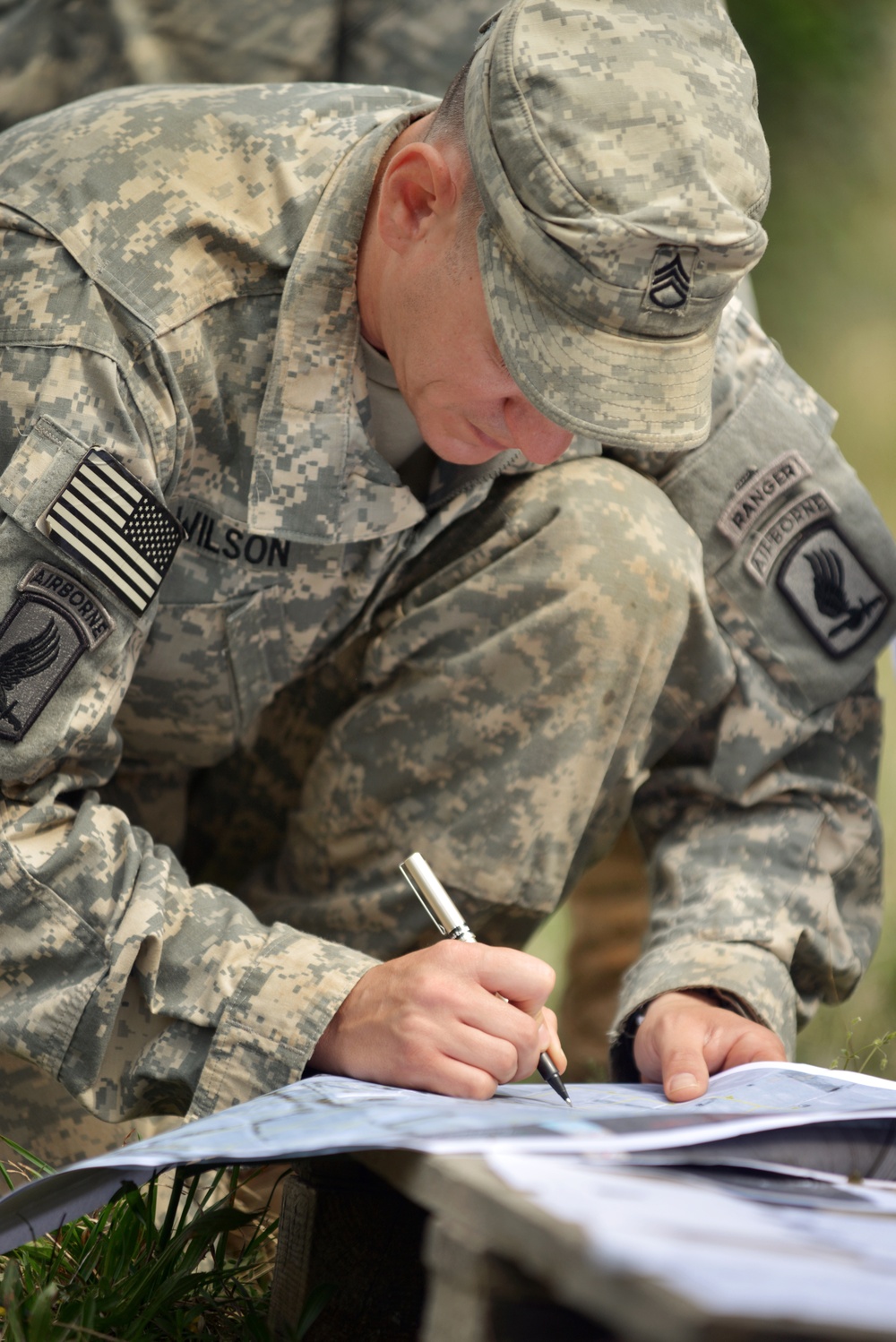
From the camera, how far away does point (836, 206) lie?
5.32m

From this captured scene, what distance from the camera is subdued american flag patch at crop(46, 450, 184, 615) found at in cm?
157

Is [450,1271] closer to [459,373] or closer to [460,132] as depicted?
[459,373]

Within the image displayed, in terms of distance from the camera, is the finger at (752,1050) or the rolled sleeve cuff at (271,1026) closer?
the rolled sleeve cuff at (271,1026)

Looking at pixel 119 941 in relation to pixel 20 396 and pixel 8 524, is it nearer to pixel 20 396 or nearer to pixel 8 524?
pixel 8 524

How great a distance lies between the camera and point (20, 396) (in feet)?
5.29

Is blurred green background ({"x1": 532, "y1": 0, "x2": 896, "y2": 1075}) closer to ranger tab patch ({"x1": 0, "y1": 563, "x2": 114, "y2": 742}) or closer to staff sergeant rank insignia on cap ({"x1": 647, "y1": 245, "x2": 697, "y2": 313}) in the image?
staff sergeant rank insignia on cap ({"x1": 647, "y1": 245, "x2": 697, "y2": 313})

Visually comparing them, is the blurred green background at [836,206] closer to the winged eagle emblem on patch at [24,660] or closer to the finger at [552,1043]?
the finger at [552,1043]

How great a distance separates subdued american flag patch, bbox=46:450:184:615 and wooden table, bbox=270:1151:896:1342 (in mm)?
684

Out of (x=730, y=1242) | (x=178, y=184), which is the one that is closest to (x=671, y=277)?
(x=178, y=184)

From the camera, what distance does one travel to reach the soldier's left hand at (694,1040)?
1.70m

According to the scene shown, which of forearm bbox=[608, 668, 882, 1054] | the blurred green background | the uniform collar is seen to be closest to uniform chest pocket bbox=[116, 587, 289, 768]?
the uniform collar

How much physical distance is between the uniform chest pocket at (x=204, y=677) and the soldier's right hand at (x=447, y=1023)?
62 centimetres

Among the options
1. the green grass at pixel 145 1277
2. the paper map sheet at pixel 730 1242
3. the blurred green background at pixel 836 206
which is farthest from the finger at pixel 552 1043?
the blurred green background at pixel 836 206

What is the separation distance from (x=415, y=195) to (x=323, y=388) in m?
0.27
